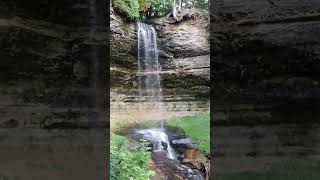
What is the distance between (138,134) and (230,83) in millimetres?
9124

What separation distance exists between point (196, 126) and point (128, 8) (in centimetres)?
417

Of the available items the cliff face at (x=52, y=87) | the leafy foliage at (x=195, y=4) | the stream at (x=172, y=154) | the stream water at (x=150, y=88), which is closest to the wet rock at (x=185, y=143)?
the stream at (x=172, y=154)

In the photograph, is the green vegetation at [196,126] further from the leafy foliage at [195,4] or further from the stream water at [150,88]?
the leafy foliage at [195,4]

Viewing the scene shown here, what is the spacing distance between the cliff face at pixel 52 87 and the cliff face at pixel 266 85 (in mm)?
1192

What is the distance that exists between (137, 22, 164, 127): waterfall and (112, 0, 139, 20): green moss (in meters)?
0.40

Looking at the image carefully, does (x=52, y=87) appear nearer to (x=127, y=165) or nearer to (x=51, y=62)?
(x=51, y=62)

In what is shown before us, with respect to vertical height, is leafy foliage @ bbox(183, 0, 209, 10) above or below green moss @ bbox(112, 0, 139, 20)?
above

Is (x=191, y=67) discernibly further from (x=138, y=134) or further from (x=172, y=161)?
(x=172, y=161)

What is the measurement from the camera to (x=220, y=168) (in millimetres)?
4062

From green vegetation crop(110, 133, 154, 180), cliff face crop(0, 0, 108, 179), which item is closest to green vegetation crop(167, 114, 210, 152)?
green vegetation crop(110, 133, 154, 180)

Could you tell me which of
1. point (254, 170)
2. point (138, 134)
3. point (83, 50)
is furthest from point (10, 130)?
point (138, 134)

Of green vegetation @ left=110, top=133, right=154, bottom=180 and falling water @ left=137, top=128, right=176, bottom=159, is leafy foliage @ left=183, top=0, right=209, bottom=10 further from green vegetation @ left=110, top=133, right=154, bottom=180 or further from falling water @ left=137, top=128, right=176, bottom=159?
green vegetation @ left=110, top=133, right=154, bottom=180

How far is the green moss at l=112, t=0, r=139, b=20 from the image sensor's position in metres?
13.0

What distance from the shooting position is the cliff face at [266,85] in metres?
4.02
